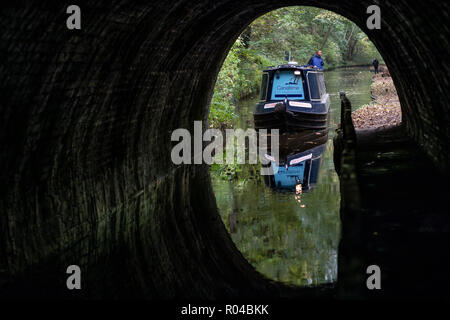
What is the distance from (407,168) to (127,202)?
4.79 metres

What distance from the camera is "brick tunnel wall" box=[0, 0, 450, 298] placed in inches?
254

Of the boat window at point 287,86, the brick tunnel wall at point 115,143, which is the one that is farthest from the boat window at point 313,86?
the brick tunnel wall at point 115,143

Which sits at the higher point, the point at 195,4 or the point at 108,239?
the point at 195,4

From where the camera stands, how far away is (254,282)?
22.4ft

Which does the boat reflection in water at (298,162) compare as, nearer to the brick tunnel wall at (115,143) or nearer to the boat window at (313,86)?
the boat window at (313,86)

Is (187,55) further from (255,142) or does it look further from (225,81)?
(225,81)

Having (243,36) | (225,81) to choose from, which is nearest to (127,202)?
(225,81)

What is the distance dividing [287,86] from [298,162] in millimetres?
5891

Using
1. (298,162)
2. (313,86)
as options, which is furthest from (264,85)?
(298,162)

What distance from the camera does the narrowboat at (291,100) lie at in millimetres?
19200

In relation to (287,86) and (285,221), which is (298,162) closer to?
(285,221)

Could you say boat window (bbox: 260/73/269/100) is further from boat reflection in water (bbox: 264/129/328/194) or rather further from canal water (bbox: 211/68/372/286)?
canal water (bbox: 211/68/372/286)

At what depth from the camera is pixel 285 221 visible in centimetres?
956

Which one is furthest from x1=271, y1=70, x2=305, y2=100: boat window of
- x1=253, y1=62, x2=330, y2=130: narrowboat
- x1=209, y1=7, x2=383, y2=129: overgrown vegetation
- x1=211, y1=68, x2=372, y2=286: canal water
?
x1=211, y1=68, x2=372, y2=286: canal water
